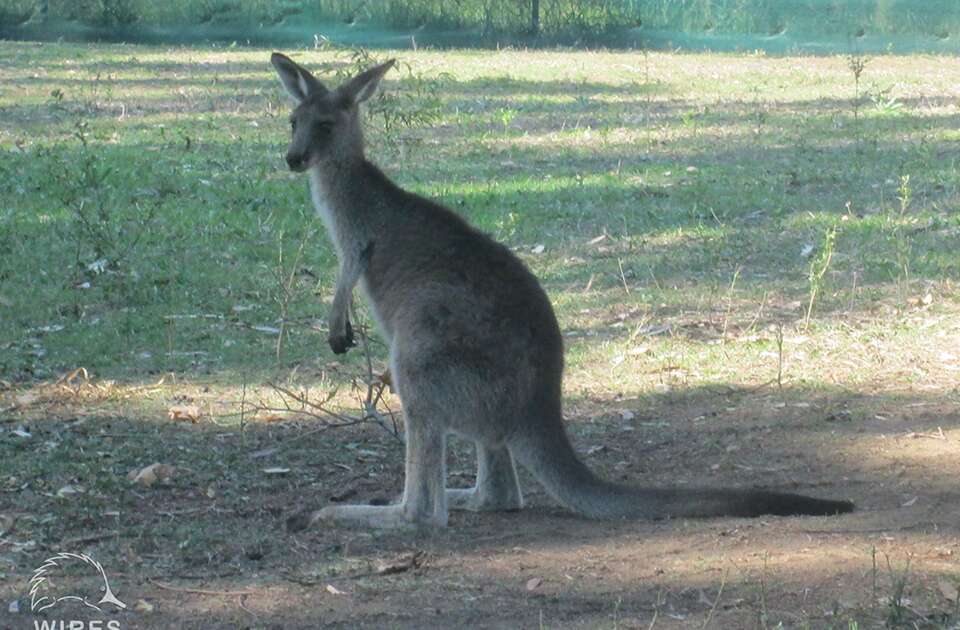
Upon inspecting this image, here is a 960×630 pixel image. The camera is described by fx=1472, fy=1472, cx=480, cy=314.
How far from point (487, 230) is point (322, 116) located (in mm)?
3666

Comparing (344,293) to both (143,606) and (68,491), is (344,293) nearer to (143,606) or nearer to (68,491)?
(68,491)

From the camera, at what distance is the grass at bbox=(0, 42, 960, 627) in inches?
232

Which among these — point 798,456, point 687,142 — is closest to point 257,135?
point 687,142

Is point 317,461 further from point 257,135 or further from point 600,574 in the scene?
point 257,135

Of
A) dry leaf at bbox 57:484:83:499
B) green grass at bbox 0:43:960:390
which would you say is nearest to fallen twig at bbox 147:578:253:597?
dry leaf at bbox 57:484:83:499

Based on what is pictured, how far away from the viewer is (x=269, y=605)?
4.11 meters

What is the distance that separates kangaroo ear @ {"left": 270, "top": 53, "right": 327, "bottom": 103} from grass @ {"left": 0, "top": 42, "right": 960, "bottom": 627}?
122 centimetres

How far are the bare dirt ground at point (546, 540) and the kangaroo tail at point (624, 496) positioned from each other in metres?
0.07

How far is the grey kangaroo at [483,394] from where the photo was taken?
4.68 m

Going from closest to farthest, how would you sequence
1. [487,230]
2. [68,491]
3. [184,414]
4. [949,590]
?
[949,590], [68,491], [184,414], [487,230]

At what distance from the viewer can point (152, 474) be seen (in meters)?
5.35

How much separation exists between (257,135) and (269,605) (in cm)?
813

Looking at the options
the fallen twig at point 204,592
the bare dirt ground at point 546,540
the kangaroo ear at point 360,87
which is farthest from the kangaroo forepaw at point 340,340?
the fallen twig at point 204,592

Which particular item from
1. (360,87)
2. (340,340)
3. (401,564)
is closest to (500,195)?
(360,87)
